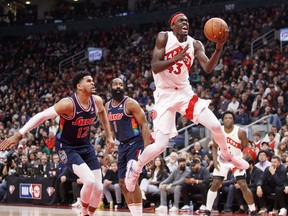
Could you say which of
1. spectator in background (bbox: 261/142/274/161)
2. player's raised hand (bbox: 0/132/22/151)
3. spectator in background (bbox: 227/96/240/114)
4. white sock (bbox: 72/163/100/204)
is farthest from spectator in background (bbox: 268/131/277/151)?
player's raised hand (bbox: 0/132/22/151)

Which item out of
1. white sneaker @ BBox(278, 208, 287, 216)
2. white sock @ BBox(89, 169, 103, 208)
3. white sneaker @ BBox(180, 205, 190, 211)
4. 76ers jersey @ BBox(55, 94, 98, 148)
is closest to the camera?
76ers jersey @ BBox(55, 94, 98, 148)

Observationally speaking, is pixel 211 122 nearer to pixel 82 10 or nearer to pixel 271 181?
pixel 271 181

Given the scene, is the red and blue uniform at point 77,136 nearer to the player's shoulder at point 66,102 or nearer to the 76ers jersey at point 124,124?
the player's shoulder at point 66,102

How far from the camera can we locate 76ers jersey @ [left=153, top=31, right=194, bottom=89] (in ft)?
26.4

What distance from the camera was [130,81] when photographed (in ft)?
81.0

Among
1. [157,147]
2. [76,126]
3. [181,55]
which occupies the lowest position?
[157,147]

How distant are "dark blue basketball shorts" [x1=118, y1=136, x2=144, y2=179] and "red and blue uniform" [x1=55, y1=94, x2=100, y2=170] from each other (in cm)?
104

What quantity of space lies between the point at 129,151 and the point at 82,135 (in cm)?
129

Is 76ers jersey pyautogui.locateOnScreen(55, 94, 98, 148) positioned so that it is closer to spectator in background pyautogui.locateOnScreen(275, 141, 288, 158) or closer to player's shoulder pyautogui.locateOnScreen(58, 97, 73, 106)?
player's shoulder pyautogui.locateOnScreen(58, 97, 73, 106)

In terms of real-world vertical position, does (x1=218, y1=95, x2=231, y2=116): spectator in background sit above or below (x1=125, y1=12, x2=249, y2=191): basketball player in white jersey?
below

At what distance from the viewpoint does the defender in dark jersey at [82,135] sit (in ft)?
26.6

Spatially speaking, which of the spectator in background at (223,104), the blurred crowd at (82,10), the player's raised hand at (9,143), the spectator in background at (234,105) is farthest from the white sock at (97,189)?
the blurred crowd at (82,10)

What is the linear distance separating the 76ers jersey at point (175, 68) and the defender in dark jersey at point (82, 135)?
99cm

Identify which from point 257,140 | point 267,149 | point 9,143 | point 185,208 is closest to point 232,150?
point 267,149
